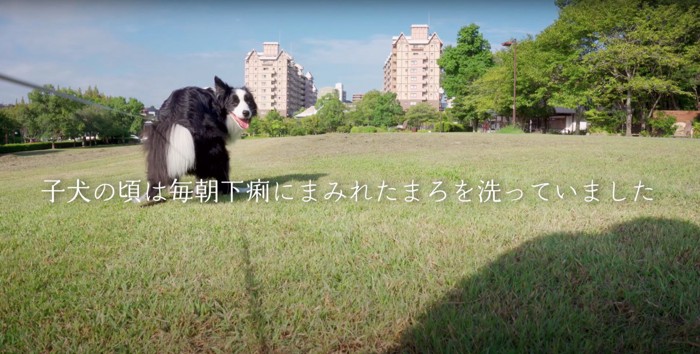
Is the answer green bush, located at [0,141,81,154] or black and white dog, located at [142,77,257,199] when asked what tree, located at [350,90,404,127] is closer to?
green bush, located at [0,141,81,154]

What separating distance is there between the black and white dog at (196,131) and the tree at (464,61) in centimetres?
4285

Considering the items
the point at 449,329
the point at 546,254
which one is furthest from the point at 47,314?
the point at 546,254

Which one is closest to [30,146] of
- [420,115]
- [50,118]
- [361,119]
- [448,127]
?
[50,118]

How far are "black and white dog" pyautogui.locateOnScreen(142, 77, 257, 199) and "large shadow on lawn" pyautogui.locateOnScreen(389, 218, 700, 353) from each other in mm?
3375

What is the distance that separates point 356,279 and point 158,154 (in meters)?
3.10

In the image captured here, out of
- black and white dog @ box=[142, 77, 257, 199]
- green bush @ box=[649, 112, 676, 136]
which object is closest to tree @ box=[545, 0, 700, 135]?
green bush @ box=[649, 112, 676, 136]

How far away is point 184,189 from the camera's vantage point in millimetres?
4980

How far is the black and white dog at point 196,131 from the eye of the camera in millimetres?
4324

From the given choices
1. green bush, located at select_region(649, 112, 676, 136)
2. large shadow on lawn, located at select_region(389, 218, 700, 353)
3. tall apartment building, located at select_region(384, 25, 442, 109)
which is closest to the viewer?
large shadow on lawn, located at select_region(389, 218, 700, 353)

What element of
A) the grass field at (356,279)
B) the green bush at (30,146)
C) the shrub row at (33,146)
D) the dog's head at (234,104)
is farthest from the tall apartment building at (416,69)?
the grass field at (356,279)

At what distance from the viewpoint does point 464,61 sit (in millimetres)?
45281

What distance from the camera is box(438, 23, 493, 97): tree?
4481cm

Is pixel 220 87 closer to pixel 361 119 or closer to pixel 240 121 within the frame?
pixel 240 121

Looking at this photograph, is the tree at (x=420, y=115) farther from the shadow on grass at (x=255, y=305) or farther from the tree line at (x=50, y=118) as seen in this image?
the shadow on grass at (x=255, y=305)
